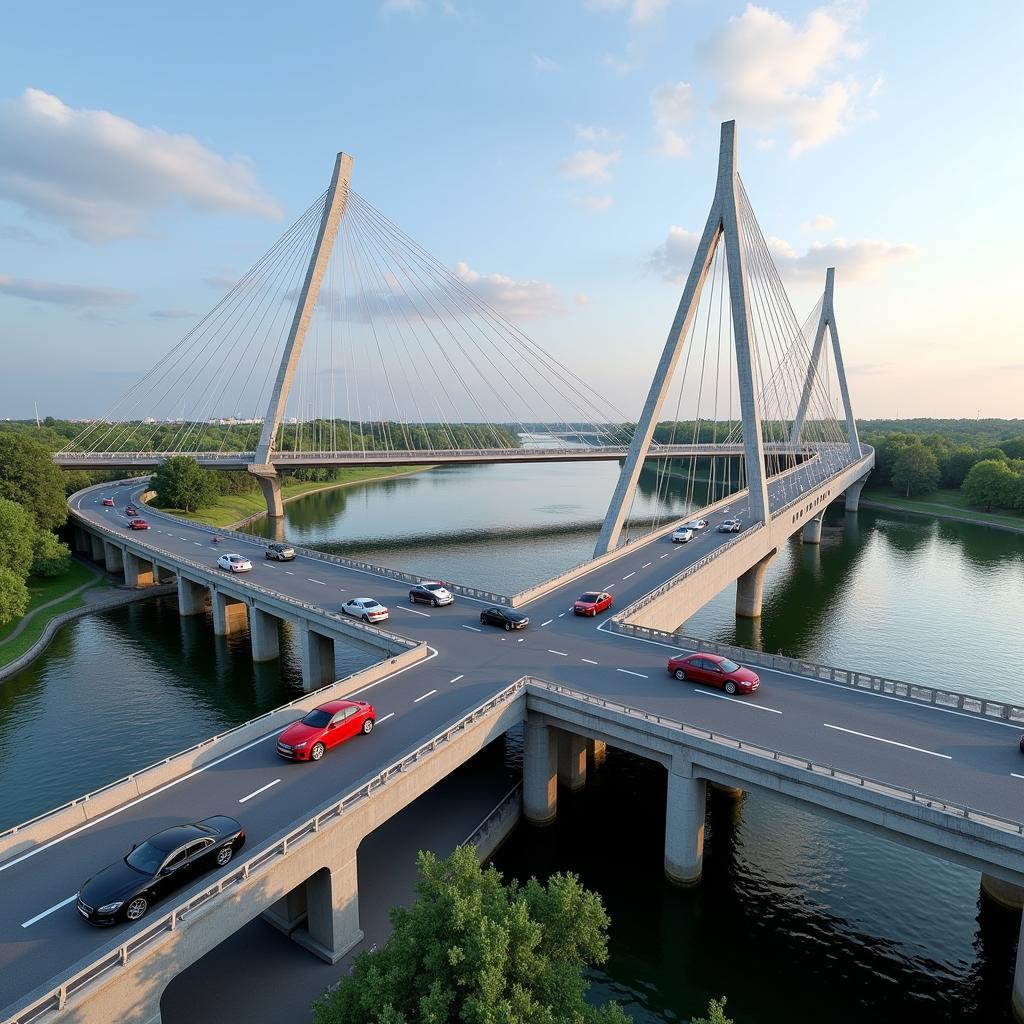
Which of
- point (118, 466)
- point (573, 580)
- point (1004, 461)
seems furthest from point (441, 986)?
point (1004, 461)

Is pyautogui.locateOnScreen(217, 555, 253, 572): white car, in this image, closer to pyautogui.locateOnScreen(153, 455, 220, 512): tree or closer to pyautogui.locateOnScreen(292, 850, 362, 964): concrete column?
pyautogui.locateOnScreen(292, 850, 362, 964): concrete column

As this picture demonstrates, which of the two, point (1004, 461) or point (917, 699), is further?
point (1004, 461)

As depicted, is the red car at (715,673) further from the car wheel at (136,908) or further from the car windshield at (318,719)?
the car wheel at (136,908)

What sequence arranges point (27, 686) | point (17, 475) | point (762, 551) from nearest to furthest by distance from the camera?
point (27, 686) → point (762, 551) → point (17, 475)

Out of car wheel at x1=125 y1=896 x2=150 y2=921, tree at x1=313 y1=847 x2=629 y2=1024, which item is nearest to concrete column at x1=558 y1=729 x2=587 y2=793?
tree at x1=313 y1=847 x2=629 y2=1024

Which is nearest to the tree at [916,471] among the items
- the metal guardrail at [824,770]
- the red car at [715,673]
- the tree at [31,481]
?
the red car at [715,673]

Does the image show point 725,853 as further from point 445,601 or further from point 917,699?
point 445,601
